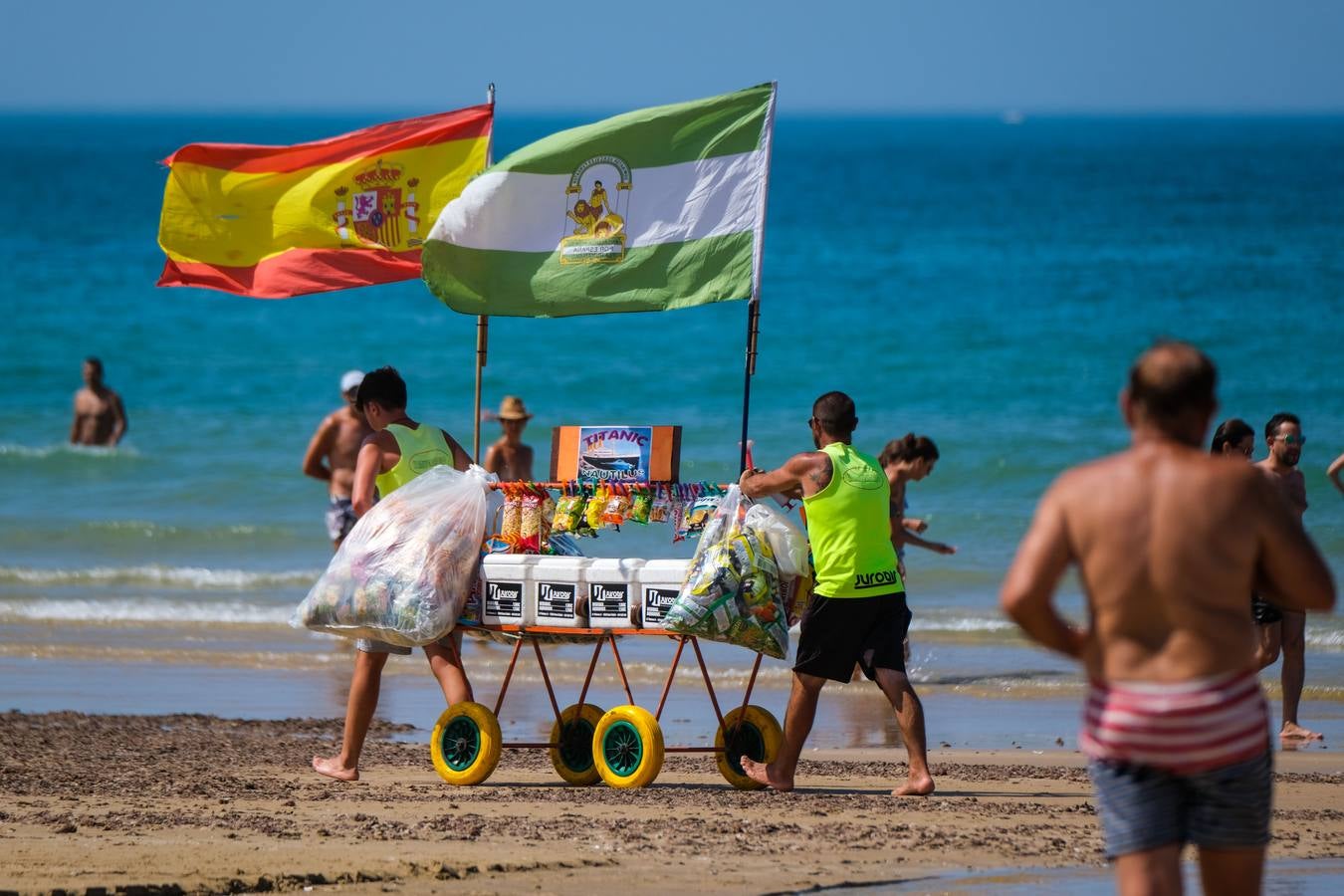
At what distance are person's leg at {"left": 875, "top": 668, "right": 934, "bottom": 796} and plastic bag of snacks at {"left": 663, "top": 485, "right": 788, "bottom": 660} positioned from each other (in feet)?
1.35

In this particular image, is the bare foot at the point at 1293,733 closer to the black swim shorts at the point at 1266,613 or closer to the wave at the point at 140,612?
the black swim shorts at the point at 1266,613

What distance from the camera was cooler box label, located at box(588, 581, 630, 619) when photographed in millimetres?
6816

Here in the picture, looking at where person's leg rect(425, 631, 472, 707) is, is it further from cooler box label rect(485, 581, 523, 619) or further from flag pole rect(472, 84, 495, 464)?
flag pole rect(472, 84, 495, 464)

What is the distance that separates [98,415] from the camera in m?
19.2

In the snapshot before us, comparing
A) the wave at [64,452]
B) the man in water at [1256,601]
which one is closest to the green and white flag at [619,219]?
the man in water at [1256,601]

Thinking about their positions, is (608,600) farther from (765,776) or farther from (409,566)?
(765,776)

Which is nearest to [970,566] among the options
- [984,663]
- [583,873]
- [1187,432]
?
[984,663]

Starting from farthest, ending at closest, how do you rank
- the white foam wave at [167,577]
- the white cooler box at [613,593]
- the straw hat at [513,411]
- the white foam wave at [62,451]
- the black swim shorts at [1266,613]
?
the white foam wave at [62,451] → the white foam wave at [167,577] → the straw hat at [513,411] → the black swim shorts at [1266,613] → the white cooler box at [613,593]

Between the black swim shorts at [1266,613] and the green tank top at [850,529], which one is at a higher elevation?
the green tank top at [850,529]

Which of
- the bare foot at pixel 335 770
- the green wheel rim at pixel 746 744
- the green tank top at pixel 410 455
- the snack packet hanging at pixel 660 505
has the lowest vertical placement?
the bare foot at pixel 335 770

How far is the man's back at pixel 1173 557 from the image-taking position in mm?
3438

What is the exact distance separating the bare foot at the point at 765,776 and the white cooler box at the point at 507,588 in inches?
39.6

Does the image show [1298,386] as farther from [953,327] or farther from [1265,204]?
[1265,204]

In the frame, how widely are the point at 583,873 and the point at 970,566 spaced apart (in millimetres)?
9584
